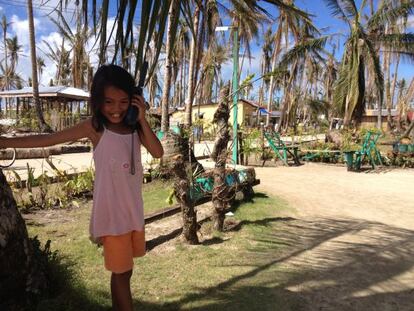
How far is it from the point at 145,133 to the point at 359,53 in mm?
18085

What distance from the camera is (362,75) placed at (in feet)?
61.8

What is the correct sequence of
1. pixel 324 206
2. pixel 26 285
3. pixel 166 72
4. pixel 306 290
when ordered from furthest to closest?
pixel 166 72
pixel 324 206
pixel 306 290
pixel 26 285

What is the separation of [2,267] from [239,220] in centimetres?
395

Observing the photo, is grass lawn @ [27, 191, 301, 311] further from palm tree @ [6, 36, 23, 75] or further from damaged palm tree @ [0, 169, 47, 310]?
palm tree @ [6, 36, 23, 75]

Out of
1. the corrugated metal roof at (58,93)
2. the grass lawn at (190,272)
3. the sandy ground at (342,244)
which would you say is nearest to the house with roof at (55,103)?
the corrugated metal roof at (58,93)

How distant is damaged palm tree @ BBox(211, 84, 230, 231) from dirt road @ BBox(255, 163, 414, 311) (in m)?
0.83

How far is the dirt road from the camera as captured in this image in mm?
3529

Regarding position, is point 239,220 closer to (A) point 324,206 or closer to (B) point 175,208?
(B) point 175,208

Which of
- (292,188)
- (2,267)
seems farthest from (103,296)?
(292,188)

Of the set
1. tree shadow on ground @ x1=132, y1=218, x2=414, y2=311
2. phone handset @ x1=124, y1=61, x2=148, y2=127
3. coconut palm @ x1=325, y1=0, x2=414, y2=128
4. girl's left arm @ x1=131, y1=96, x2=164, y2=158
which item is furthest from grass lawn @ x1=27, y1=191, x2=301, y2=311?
coconut palm @ x1=325, y1=0, x2=414, y2=128

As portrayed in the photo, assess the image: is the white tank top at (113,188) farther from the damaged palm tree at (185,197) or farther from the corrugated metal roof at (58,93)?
the corrugated metal roof at (58,93)

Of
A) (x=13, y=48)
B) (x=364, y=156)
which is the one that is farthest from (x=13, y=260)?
(x=13, y=48)

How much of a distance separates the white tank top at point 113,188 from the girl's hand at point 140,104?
140 mm

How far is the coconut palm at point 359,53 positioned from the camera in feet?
59.7
